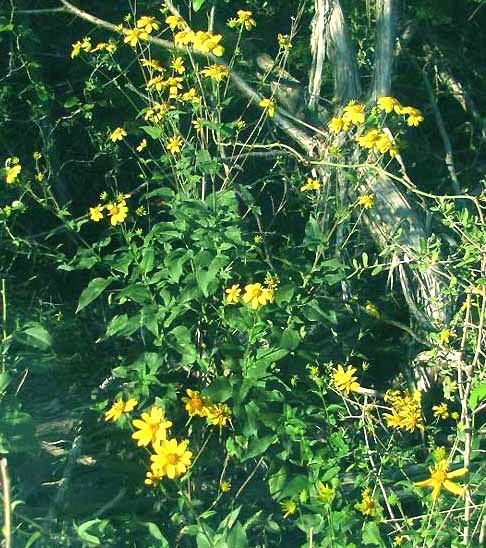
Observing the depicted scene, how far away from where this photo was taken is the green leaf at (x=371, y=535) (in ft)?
8.34

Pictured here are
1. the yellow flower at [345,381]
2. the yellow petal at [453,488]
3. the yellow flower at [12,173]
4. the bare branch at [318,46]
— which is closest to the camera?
the yellow petal at [453,488]

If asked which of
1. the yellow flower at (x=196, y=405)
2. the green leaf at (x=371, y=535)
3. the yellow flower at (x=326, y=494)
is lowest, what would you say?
the green leaf at (x=371, y=535)

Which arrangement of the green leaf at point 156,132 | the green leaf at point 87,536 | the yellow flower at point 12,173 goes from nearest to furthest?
1. the green leaf at point 87,536
2. the yellow flower at point 12,173
3. the green leaf at point 156,132

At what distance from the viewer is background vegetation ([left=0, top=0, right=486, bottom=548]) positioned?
264cm

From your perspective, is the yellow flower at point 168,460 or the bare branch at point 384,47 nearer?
the yellow flower at point 168,460

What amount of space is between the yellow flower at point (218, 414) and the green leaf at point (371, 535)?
0.47m

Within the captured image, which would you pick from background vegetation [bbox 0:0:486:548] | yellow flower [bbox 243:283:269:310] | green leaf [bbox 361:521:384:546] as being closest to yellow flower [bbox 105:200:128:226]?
background vegetation [bbox 0:0:486:548]

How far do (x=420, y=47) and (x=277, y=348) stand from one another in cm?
335

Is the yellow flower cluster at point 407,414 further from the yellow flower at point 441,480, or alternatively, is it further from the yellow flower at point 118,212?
the yellow flower at point 118,212

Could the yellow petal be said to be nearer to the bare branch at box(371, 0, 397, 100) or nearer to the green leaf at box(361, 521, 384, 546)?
the green leaf at box(361, 521, 384, 546)

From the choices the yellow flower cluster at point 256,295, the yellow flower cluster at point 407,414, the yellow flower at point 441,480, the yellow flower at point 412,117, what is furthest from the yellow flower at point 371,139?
the yellow flower at point 441,480

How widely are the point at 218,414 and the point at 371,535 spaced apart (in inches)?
20.2

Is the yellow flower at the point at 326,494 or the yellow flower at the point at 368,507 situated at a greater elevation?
the yellow flower at the point at 326,494

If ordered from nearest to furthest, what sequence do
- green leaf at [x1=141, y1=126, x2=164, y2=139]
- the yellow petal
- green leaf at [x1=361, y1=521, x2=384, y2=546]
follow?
the yellow petal, green leaf at [x1=361, y1=521, x2=384, y2=546], green leaf at [x1=141, y1=126, x2=164, y2=139]
